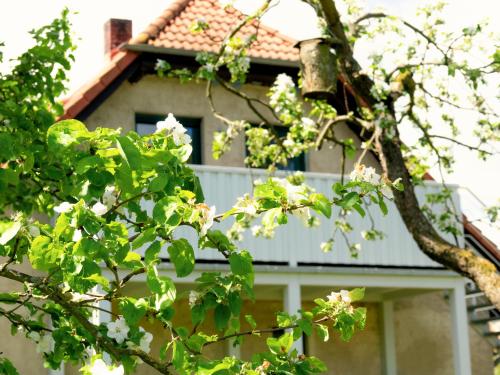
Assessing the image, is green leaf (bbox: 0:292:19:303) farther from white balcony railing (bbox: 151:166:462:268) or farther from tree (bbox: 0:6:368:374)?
white balcony railing (bbox: 151:166:462:268)

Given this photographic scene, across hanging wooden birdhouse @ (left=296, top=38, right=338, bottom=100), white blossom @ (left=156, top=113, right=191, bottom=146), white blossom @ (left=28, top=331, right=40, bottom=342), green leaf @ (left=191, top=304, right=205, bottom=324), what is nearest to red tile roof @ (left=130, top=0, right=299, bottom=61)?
hanging wooden birdhouse @ (left=296, top=38, right=338, bottom=100)

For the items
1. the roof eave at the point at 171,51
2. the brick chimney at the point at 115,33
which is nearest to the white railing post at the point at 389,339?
the roof eave at the point at 171,51

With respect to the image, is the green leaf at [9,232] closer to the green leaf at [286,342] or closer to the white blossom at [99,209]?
the white blossom at [99,209]

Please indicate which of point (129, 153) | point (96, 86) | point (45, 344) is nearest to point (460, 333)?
point (96, 86)

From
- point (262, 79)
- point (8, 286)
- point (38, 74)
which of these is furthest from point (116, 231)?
point (262, 79)

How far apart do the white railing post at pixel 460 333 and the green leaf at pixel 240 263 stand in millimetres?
11389

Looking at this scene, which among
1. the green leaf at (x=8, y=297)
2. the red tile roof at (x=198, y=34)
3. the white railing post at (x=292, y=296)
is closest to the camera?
the green leaf at (x=8, y=297)

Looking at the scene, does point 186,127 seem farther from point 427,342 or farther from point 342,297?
point 342,297

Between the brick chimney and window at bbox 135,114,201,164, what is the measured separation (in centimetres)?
174

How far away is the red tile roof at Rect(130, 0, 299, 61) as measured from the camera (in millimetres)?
16297

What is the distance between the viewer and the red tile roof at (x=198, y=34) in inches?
642

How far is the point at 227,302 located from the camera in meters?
4.43

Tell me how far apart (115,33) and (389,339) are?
677cm

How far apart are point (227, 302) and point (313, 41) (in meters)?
5.44
